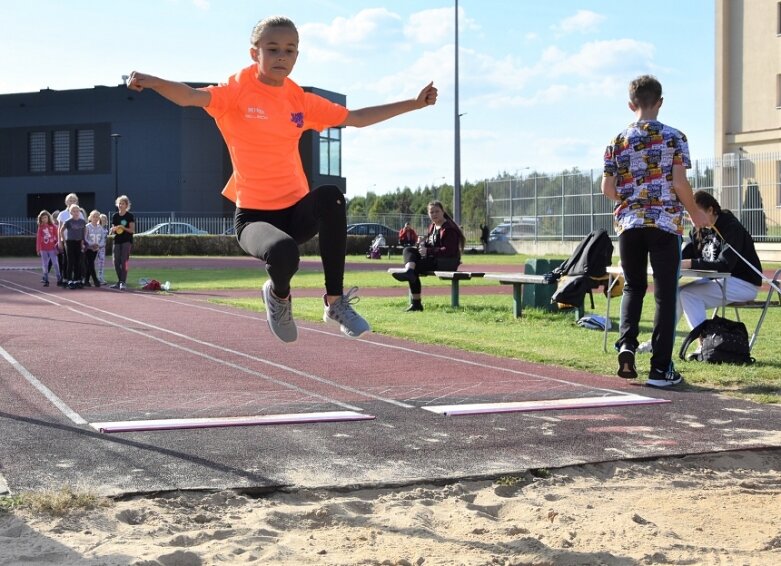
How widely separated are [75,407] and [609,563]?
4.11 metres

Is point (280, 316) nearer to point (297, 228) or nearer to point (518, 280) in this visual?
point (297, 228)

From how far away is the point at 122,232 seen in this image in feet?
66.4

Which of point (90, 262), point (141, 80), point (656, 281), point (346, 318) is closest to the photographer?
point (141, 80)

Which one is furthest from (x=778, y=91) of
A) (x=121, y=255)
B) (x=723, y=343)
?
(x=723, y=343)

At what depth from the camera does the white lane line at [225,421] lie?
19.9ft

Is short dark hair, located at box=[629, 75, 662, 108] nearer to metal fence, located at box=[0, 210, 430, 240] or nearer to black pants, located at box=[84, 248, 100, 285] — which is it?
black pants, located at box=[84, 248, 100, 285]

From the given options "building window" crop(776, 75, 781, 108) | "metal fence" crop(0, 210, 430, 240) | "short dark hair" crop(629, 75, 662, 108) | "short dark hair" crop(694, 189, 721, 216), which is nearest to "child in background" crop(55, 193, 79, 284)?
"short dark hair" crop(694, 189, 721, 216)

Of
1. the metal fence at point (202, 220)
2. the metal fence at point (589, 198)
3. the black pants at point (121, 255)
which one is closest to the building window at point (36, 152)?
the metal fence at point (202, 220)

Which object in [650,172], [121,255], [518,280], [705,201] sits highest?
[650,172]

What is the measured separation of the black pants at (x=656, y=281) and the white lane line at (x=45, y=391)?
4.20 m

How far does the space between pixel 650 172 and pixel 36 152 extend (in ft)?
196

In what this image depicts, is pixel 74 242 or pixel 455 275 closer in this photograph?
pixel 455 275

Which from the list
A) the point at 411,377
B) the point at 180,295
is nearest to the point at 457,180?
Answer: the point at 180,295

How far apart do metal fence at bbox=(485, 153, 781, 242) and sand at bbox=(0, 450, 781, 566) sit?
31.0 m
